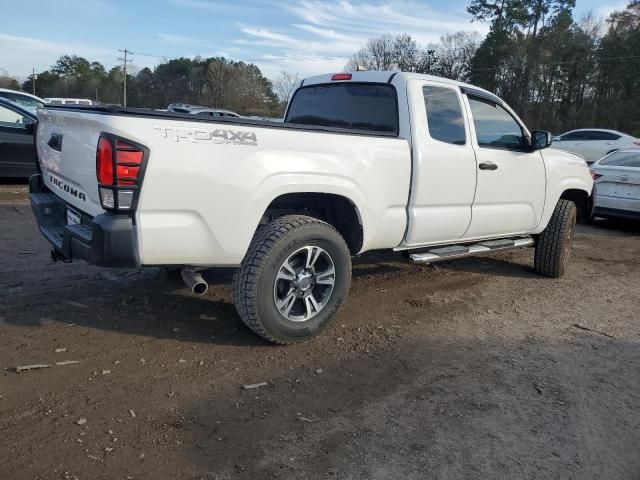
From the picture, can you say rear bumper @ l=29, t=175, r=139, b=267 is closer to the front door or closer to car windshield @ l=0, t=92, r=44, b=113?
the front door

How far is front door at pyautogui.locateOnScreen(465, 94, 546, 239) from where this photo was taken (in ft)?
16.3

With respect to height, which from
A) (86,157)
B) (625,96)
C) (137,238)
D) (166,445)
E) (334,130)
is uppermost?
(625,96)

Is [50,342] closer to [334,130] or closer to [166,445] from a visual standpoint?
[166,445]

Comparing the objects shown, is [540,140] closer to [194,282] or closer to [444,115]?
[444,115]

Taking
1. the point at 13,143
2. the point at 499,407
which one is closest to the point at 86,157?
the point at 499,407

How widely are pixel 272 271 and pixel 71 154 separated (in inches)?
58.4

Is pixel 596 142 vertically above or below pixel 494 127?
above

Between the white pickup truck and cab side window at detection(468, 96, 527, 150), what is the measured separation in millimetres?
17

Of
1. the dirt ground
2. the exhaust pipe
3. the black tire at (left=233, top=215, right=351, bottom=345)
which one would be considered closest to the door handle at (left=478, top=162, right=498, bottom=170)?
the dirt ground

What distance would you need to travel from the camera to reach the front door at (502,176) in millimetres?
4965

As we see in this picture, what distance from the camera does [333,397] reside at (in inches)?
124

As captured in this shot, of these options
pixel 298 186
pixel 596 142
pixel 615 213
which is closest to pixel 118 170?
pixel 298 186

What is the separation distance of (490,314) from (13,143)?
8.68 meters

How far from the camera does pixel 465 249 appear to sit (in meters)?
5.06
